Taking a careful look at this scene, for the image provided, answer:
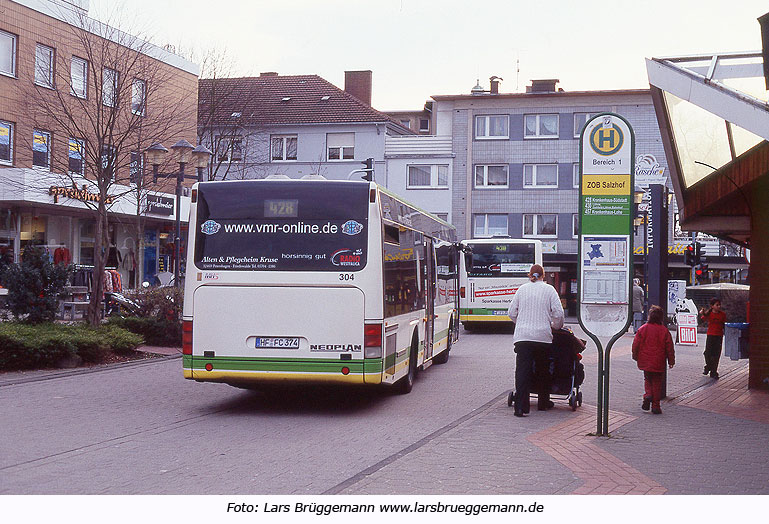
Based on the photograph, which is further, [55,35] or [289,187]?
[55,35]

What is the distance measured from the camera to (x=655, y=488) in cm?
761

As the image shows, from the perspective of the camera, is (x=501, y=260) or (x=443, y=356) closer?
(x=443, y=356)

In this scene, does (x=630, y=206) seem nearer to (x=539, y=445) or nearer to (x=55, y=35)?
(x=539, y=445)

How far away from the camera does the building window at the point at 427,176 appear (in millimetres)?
55562

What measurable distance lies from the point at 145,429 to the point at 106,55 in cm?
1455

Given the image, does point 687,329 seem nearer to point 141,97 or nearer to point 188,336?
point 141,97

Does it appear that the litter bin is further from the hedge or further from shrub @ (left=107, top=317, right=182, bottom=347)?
the hedge

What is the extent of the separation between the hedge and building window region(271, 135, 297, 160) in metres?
39.2

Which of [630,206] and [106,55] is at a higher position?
[106,55]

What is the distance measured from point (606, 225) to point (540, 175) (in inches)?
1783

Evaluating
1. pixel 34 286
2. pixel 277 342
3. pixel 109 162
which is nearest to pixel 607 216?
pixel 277 342

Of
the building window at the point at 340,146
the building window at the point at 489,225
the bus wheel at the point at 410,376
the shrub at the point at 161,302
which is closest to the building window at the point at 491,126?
the building window at the point at 489,225

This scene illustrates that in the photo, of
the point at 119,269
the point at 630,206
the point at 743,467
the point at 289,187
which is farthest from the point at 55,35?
the point at 743,467

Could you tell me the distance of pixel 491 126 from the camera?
55.5 meters
